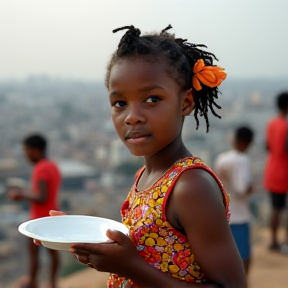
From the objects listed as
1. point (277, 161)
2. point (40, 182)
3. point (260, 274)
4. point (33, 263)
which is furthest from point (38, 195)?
point (277, 161)

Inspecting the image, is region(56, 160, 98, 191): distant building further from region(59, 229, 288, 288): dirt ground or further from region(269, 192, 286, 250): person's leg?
region(269, 192, 286, 250): person's leg

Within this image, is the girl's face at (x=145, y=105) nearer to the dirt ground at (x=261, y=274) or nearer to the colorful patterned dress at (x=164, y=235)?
the colorful patterned dress at (x=164, y=235)

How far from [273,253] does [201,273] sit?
457 centimetres

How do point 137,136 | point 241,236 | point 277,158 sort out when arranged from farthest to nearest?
1. point 277,158
2. point 241,236
3. point 137,136

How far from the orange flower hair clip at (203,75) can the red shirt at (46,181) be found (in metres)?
3.09

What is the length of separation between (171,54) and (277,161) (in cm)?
412

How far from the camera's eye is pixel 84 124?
13.7m

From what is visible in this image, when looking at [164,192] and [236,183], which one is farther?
[236,183]

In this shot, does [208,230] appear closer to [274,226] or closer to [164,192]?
[164,192]

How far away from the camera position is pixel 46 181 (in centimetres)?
438

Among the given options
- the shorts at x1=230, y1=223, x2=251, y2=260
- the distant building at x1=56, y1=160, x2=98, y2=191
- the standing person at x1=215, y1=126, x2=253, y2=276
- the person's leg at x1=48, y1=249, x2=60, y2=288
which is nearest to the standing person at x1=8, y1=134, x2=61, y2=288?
the person's leg at x1=48, y1=249, x2=60, y2=288

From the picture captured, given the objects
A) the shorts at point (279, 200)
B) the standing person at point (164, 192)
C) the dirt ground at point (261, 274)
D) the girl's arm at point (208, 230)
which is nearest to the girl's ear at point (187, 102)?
the standing person at point (164, 192)

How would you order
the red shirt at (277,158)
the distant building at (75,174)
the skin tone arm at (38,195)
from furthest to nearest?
the distant building at (75,174) → the red shirt at (277,158) → the skin tone arm at (38,195)

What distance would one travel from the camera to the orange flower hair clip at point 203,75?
1.45 meters
